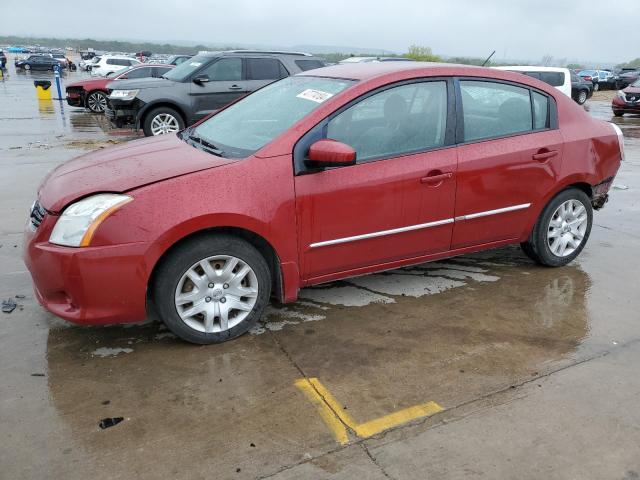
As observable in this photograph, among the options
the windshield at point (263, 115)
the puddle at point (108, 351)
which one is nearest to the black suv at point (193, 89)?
the windshield at point (263, 115)

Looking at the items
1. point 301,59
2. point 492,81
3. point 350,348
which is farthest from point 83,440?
point 301,59

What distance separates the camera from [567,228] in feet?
15.2

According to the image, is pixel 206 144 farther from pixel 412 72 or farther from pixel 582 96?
pixel 582 96

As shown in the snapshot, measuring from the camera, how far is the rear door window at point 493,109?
4016 millimetres

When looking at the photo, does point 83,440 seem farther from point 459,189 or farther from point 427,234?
point 459,189

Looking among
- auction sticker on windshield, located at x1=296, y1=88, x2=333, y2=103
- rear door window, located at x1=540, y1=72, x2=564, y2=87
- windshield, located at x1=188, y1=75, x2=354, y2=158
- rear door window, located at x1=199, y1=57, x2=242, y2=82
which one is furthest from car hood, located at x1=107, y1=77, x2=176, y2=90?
rear door window, located at x1=540, y1=72, x2=564, y2=87

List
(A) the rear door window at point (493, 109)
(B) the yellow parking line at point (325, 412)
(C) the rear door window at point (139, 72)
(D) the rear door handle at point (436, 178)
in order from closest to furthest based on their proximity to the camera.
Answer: (B) the yellow parking line at point (325, 412), (D) the rear door handle at point (436, 178), (A) the rear door window at point (493, 109), (C) the rear door window at point (139, 72)

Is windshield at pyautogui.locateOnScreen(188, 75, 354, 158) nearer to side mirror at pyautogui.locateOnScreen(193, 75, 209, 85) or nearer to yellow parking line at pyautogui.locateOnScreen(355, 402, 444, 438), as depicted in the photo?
yellow parking line at pyautogui.locateOnScreen(355, 402, 444, 438)

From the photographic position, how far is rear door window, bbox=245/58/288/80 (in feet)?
34.6

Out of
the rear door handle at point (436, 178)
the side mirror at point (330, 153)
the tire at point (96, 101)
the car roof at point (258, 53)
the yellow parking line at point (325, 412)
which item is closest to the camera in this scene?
the yellow parking line at point (325, 412)

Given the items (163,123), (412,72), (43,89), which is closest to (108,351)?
(412,72)

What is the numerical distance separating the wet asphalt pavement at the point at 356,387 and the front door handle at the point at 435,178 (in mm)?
887

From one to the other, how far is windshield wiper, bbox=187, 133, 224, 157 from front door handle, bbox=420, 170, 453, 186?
137 cm

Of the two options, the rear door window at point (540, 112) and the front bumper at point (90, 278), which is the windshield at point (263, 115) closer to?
the front bumper at point (90, 278)
